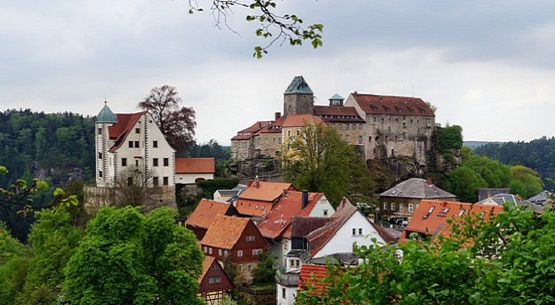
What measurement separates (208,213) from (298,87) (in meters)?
27.6

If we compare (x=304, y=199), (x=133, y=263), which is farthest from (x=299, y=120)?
(x=133, y=263)

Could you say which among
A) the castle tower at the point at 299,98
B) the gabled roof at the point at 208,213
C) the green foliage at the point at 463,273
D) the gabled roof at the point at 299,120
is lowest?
the gabled roof at the point at 208,213

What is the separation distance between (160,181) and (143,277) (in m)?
27.6

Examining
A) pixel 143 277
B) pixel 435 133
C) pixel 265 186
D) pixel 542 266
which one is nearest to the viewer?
pixel 542 266

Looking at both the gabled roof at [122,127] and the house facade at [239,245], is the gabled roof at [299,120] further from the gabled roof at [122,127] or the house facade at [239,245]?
the house facade at [239,245]

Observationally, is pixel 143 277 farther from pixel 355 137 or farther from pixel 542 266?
pixel 355 137

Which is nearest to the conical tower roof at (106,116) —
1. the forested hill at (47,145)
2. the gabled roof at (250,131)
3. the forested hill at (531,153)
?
the gabled roof at (250,131)

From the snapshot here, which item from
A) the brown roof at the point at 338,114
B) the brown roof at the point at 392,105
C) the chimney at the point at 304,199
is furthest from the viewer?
the brown roof at the point at 392,105

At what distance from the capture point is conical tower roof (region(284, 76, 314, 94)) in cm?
7244

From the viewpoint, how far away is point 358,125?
2886 inches

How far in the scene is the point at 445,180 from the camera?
75875 mm

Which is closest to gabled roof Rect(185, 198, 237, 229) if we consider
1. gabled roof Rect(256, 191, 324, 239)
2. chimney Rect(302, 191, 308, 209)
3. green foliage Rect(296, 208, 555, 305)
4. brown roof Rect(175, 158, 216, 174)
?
gabled roof Rect(256, 191, 324, 239)

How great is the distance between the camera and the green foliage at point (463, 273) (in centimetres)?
793

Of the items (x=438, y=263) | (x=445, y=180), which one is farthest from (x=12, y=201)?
(x=445, y=180)
